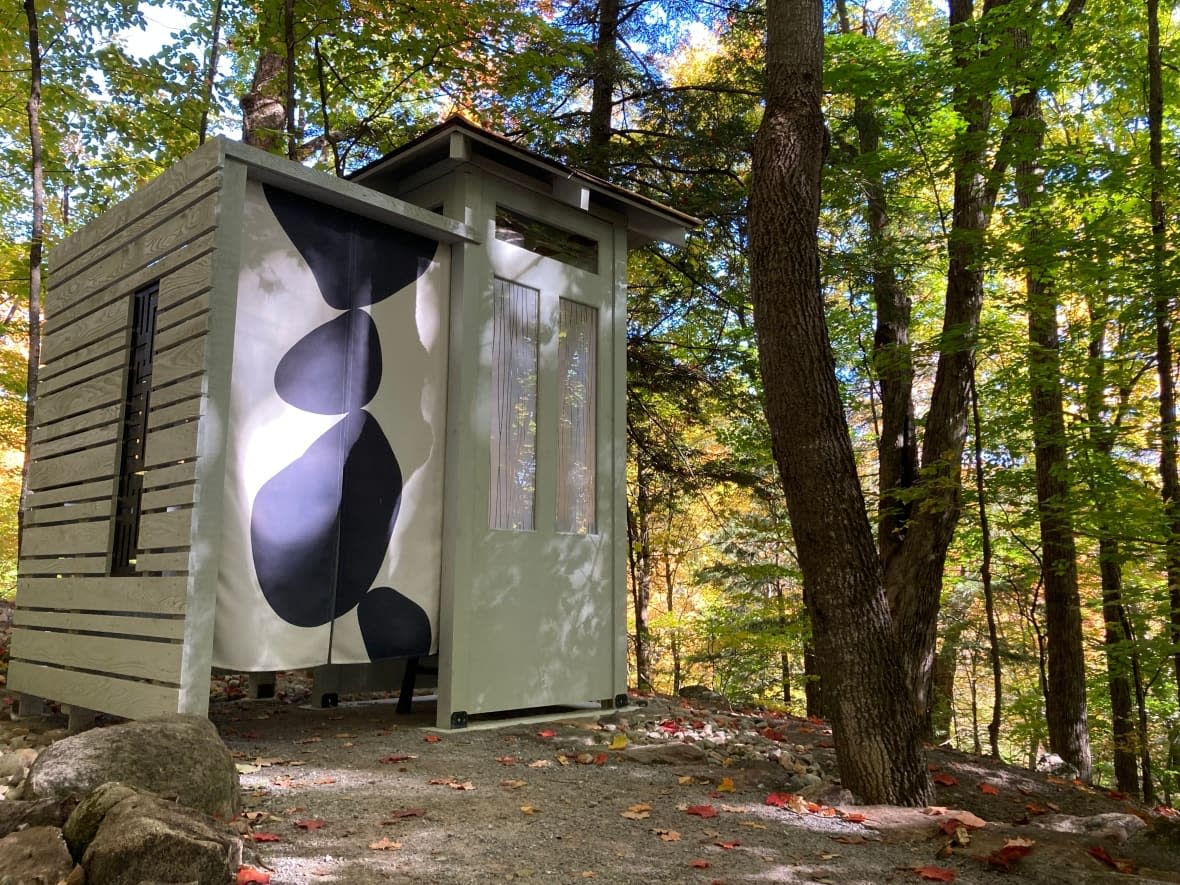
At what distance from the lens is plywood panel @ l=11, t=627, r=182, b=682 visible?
13.2 feet

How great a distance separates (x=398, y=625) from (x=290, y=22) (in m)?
5.17

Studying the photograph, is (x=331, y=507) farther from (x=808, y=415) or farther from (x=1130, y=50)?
(x=1130, y=50)

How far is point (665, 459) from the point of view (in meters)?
8.90

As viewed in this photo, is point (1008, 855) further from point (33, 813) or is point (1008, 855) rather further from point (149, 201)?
point (149, 201)

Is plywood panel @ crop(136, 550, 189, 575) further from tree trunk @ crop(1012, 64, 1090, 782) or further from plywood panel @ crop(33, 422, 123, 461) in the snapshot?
tree trunk @ crop(1012, 64, 1090, 782)

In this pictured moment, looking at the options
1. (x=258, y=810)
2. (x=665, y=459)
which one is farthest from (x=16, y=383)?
(x=258, y=810)

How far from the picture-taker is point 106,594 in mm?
4602

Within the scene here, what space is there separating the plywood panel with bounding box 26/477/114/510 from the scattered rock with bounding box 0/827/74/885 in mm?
2809

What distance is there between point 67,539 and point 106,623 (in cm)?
90

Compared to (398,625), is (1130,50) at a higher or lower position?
higher

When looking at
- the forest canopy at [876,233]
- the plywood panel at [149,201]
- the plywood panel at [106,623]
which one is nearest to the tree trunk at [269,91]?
the forest canopy at [876,233]

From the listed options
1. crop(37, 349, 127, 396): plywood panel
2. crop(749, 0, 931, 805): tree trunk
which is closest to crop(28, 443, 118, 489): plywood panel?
crop(37, 349, 127, 396): plywood panel

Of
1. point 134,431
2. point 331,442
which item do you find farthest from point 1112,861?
point 134,431

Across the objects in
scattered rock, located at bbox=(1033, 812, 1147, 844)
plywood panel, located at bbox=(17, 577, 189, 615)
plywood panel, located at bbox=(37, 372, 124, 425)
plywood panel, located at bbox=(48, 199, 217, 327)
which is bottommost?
scattered rock, located at bbox=(1033, 812, 1147, 844)
